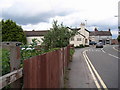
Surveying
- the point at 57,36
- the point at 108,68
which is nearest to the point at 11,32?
the point at 57,36

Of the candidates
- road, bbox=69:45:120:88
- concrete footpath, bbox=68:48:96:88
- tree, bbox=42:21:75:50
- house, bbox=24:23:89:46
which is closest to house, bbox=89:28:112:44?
house, bbox=24:23:89:46

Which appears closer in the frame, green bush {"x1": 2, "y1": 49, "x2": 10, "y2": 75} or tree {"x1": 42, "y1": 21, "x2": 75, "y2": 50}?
green bush {"x1": 2, "y1": 49, "x2": 10, "y2": 75}

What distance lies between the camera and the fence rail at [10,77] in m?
2.62

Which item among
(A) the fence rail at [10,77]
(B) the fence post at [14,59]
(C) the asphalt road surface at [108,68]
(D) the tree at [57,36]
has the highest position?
(D) the tree at [57,36]

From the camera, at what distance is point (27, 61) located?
108 inches

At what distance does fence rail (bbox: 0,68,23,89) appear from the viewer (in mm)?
2620

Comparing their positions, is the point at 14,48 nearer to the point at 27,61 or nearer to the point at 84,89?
the point at 27,61

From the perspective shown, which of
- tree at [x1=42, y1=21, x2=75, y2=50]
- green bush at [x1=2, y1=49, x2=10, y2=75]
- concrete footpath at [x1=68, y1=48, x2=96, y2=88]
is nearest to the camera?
green bush at [x1=2, y1=49, x2=10, y2=75]

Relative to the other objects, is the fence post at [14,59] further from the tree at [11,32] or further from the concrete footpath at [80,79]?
the tree at [11,32]

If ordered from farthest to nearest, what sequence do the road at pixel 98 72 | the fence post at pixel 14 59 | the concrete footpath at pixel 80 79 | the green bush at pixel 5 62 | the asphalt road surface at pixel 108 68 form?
the asphalt road surface at pixel 108 68 → the road at pixel 98 72 → the concrete footpath at pixel 80 79 → the green bush at pixel 5 62 → the fence post at pixel 14 59

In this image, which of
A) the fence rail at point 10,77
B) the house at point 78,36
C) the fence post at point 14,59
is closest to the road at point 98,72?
the fence post at point 14,59

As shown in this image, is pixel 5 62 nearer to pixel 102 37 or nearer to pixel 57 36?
pixel 57 36

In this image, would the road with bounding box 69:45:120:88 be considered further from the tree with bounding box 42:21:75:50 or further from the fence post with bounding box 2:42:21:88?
the fence post with bounding box 2:42:21:88

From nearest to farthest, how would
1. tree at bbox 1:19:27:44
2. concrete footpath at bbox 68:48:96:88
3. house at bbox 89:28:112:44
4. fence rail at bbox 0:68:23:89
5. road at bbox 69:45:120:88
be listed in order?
fence rail at bbox 0:68:23:89, concrete footpath at bbox 68:48:96:88, road at bbox 69:45:120:88, tree at bbox 1:19:27:44, house at bbox 89:28:112:44
